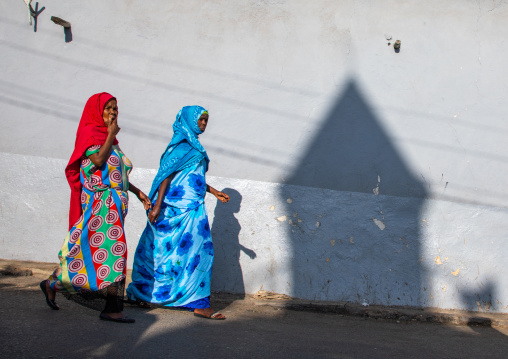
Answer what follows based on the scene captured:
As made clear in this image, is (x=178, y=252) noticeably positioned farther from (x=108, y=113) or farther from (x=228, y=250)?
(x=108, y=113)

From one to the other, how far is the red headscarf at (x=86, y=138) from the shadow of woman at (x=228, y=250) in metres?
1.76

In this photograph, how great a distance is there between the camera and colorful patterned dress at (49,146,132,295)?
4.01 m

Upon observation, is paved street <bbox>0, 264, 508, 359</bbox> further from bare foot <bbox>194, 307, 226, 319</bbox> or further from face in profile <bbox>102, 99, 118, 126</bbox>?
face in profile <bbox>102, 99, 118, 126</bbox>

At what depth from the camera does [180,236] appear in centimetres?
456

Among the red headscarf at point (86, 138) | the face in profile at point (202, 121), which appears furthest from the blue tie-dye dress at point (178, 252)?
the red headscarf at point (86, 138)

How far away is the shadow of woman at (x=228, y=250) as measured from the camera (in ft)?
18.3

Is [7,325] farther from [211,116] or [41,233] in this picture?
[211,116]

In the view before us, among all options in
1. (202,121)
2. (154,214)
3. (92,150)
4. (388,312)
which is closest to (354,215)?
(388,312)

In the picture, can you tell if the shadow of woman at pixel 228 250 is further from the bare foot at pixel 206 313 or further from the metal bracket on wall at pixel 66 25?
the metal bracket on wall at pixel 66 25

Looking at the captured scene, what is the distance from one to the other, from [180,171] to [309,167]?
1545mm

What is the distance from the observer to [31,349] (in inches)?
122

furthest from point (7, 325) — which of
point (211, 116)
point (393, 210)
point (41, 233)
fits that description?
point (393, 210)

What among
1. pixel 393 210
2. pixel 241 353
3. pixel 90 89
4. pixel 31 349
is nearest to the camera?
pixel 31 349

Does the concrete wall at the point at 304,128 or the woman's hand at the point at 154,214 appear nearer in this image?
the woman's hand at the point at 154,214
